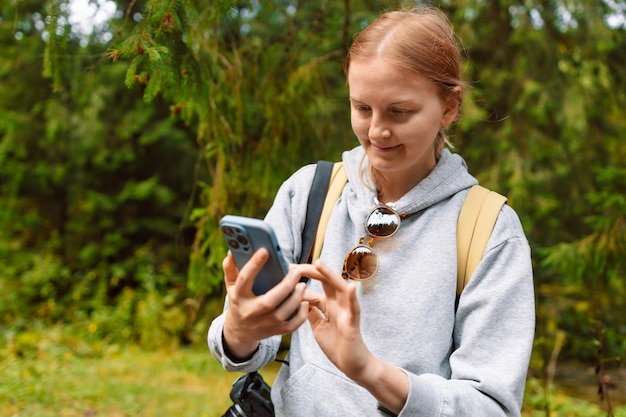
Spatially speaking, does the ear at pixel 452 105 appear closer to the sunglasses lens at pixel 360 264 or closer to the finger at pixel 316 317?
the sunglasses lens at pixel 360 264

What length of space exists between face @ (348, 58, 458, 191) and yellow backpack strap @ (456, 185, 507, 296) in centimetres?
19

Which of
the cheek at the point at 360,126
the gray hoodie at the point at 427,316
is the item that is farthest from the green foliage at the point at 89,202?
the cheek at the point at 360,126

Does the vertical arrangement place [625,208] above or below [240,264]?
below

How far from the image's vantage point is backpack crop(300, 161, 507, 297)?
1.45m

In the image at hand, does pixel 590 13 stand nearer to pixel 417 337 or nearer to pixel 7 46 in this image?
pixel 417 337

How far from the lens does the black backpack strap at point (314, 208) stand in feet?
5.25

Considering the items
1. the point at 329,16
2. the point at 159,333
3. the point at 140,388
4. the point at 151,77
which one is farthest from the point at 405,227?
the point at 159,333

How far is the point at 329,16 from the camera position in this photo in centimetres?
487

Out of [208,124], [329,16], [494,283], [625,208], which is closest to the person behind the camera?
[494,283]

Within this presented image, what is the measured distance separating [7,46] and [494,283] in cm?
815

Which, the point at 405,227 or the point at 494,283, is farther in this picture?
the point at 405,227

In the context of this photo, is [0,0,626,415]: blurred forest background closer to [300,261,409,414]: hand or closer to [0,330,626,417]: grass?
[0,330,626,417]: grass

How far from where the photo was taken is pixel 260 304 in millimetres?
1169

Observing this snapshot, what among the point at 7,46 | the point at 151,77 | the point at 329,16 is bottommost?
the point at 151,77
